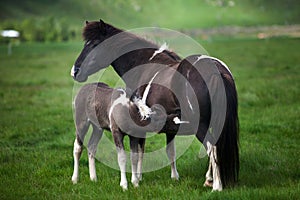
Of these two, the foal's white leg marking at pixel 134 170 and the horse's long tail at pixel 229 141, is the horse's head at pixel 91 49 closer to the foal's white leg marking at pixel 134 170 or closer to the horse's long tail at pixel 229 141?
the foal's white leg marking at pixel 134 170

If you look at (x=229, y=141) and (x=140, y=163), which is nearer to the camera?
(x=229, y=141)

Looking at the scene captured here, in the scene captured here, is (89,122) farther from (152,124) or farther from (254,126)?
(254,126)

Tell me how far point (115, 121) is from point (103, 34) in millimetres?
1682

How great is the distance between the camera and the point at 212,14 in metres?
121

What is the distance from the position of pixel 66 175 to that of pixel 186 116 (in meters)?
2.58

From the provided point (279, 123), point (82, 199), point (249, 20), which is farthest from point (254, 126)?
point (249, 20)

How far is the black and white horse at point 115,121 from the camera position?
7.45 metres

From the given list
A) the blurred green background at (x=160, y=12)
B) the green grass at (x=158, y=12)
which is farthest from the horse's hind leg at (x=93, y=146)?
the green grass at (x=158, y=12)

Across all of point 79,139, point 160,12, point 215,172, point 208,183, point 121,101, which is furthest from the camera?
point 160,12

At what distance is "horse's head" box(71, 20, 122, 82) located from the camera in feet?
26.7

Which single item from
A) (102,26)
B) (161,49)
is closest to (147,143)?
(161,49)

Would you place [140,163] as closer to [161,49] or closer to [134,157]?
[134,157]

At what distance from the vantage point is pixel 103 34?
8289mm

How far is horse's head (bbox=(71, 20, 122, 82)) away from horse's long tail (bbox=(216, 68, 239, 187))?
2.38 m
